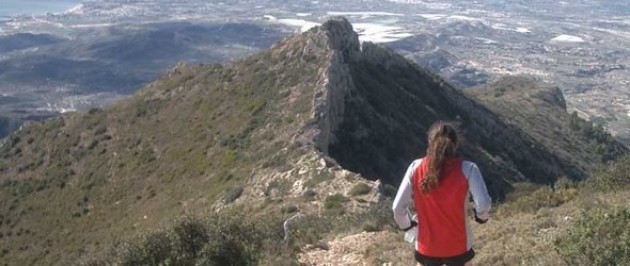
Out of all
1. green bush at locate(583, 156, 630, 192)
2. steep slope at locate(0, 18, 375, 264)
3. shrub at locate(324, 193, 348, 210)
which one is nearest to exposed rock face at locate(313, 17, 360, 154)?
steep slope at locate(0, 18, 375, 264)

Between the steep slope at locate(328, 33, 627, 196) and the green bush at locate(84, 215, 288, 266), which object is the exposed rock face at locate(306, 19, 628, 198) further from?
the green bush at locate(84, 215, 288, 266)

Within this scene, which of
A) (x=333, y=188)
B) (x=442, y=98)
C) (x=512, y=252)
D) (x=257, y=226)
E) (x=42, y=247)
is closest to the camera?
(x=512, y=252)

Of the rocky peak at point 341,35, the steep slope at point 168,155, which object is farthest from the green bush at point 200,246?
the rocky peak at point 341,35

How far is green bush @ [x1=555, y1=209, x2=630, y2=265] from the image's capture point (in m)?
9.09

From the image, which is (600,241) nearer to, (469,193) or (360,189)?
(469,193)

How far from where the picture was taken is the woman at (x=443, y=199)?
6.84 m

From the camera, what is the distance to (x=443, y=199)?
6895mm

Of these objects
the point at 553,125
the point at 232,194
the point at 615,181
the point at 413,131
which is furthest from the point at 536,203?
the point at 553,125

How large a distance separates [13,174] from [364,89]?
75.5ft

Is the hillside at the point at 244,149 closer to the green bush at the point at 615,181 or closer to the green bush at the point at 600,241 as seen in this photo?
the green bush at the point at 615,181

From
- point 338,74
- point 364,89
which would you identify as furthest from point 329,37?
point 338,74

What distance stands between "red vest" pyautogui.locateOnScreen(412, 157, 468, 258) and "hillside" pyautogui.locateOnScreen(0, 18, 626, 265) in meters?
13.4

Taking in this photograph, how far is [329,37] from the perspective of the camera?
149 feet

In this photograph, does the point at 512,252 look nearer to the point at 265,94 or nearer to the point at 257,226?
the point at 257,226
